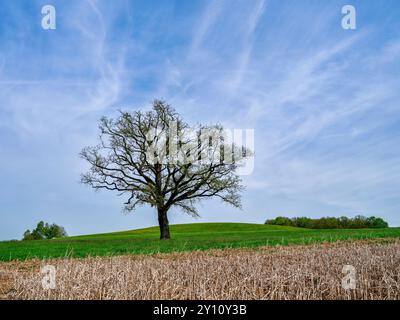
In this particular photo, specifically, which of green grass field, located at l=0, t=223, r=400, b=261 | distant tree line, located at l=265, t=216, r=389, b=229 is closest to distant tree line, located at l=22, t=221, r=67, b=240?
green grass field, located at l=0, t=223, r=400, b=261

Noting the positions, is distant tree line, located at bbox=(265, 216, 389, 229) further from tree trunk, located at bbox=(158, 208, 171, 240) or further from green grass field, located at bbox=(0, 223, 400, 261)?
tree trunk, located at bbox=(158, 208, 171, 240)

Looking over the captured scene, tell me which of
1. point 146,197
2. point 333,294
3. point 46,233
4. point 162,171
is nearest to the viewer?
point 333,294

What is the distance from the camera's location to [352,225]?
57969 mm

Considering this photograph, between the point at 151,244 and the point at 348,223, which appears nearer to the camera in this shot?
the point at 151,244

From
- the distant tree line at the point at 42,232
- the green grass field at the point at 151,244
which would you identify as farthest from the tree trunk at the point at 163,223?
the distant tree line at the point at 42,232

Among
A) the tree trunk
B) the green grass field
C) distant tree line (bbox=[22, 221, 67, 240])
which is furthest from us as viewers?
distant tree line (bbox=[22, 221, 67, 240])

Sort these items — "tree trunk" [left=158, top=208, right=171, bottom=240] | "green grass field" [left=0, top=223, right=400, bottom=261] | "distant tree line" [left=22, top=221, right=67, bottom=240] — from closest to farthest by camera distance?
"green grass field" [left=0, top=223, right=400, bottom=261] < "tree trunk" [left=158, top=208, right=171, bottom=240] < "distant tree line" [left=22, top=221, right=67, bottom=240]

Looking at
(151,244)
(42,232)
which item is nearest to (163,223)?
(151,244)

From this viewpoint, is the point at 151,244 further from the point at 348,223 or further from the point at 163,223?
the point at 348,223

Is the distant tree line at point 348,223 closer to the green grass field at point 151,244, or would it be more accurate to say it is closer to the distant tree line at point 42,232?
the green grass field at point 151,244
